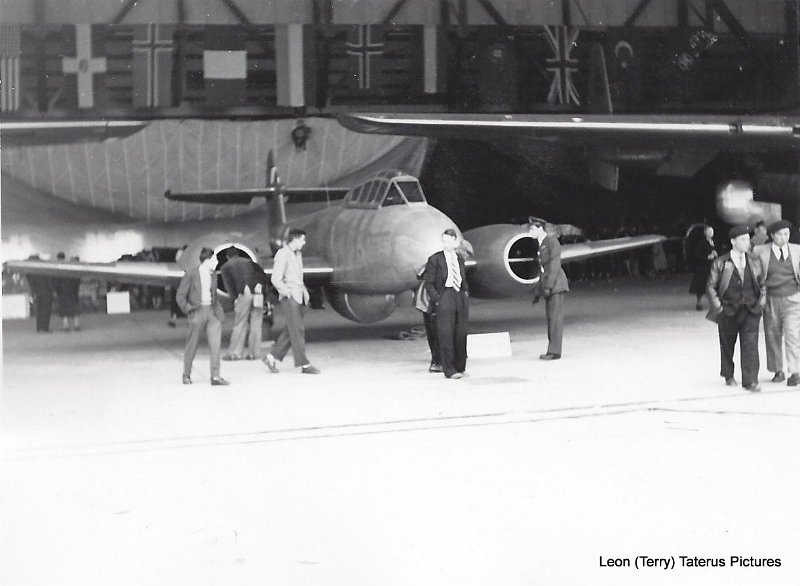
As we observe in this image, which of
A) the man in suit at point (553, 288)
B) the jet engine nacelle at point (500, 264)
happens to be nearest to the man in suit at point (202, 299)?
the man in suit at point (553, 288)

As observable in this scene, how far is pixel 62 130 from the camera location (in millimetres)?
10867

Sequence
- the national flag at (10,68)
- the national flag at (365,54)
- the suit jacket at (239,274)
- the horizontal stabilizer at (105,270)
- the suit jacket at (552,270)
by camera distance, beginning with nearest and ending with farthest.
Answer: the national flag at (10,68), the suit jacket at (552,270), the suit jacket at (239,274), the national flag at (365,54), the horizontal stabilizer at (105,270)

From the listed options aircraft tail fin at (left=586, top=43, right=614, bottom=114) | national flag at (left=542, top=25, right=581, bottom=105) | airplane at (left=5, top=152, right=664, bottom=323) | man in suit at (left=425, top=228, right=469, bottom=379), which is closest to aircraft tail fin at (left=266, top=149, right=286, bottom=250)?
airplane at (left=5, top=152, right=664, bottom=323)

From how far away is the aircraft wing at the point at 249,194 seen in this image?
53.9 feet

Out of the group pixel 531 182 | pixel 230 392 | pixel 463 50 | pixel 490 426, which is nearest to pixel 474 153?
pixel 531 182

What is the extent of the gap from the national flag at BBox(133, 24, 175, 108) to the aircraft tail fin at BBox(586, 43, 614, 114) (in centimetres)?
625

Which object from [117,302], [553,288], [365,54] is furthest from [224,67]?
[117,302]

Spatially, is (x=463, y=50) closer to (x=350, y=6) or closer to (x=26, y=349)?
(x=350, y=6)

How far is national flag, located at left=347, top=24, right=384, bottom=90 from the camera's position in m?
12.0

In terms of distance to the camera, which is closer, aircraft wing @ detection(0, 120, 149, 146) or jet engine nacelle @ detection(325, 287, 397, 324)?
aircraft wing @ detection(0, 120, 149, 146)

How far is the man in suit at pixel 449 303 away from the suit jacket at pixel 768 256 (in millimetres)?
3150

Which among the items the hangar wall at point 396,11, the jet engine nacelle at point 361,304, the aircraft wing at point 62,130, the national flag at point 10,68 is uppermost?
the hangar wall at point 396,11

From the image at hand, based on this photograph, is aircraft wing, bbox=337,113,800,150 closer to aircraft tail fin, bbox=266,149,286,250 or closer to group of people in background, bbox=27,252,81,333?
aircraft tail fin, bbox=266,149,286,250

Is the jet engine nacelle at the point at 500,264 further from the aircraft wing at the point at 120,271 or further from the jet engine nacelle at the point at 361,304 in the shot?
the aircraft wing at the point at 120,271
